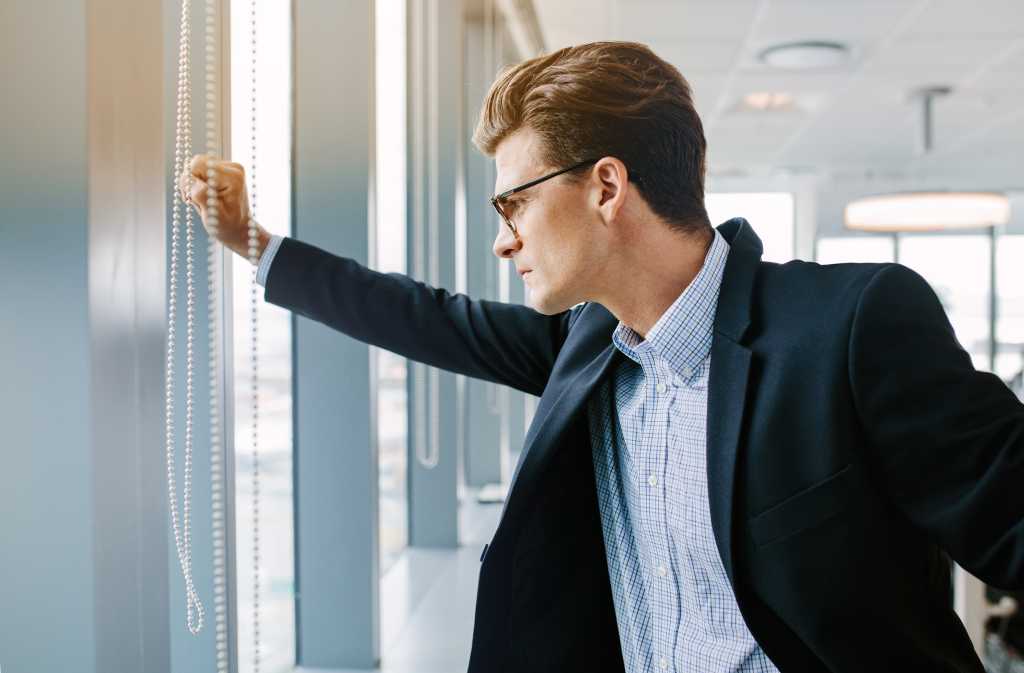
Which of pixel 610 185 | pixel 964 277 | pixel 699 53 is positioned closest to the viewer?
pixel 610 185

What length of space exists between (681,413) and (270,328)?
31.6 inches

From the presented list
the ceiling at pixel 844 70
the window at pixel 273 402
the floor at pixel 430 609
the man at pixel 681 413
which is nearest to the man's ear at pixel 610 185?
the man at pixel 681 413

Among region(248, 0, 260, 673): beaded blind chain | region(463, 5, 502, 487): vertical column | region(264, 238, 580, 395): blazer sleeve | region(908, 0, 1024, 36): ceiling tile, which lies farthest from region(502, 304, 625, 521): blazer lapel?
region(908, 0, 1024, 36): ceiling tile

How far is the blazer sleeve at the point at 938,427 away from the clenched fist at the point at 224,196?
63 cm

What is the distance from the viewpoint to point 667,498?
1007 millimetres

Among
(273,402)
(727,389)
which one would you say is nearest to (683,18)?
(273,402)

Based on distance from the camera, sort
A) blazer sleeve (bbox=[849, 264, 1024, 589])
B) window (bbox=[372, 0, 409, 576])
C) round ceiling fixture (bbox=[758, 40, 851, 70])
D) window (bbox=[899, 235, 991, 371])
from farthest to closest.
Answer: window (bbox=[899, 235, 991, 371])
round ceiling fixture (bbox=[758, 40, 851, 70])
window (bbox=[372, 0, 409, 576])
blazer sleeve (bbox=[849, 264, 1024, 589])

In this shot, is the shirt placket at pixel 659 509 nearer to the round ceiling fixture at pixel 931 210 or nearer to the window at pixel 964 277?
the round ceiling fixture at pixel 931 210

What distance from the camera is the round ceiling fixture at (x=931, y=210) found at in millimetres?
4816

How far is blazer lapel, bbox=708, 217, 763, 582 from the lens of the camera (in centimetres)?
89

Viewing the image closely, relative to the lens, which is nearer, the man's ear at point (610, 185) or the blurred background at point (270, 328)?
the blurred background at point (270, 328)

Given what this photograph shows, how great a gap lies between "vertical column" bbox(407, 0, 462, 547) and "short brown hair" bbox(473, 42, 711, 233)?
1210mm

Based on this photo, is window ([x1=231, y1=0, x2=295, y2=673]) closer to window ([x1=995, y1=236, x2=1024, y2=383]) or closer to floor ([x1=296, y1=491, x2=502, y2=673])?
floor ([x1=296, y1=491, x2=502, y2=673])

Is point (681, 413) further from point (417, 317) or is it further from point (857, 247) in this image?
point (857, 247)
